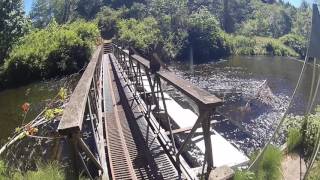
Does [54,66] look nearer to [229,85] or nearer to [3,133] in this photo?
[229,85]

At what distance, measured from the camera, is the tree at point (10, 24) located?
3244 cm

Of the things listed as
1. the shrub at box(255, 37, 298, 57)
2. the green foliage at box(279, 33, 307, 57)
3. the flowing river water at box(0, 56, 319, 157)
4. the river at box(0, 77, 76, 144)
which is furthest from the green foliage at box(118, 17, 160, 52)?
the green foliage at box(279, 33, 307, 57)

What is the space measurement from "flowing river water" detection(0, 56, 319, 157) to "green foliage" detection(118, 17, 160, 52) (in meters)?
12.7

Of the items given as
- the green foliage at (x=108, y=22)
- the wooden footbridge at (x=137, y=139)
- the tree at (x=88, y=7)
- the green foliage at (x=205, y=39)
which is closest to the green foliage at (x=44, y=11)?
the tree at (x=88, y=7)

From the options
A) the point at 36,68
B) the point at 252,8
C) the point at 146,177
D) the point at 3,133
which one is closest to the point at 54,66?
the point at 36,68

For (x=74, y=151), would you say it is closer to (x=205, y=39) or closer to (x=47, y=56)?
(x=47, y=56)

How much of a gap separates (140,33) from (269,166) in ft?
179

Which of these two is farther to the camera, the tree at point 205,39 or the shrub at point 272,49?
the shrub at point 272,49

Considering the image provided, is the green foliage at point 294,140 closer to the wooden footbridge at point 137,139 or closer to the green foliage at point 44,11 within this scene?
the wooden footbridge at point 137,139

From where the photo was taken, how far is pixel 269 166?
5719 millimetres

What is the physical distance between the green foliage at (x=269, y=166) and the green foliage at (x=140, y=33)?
46.8 m

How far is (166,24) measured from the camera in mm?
65812

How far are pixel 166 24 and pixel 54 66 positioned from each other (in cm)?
3285

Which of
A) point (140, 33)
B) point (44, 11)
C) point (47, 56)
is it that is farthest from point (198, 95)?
point (44, 11)
